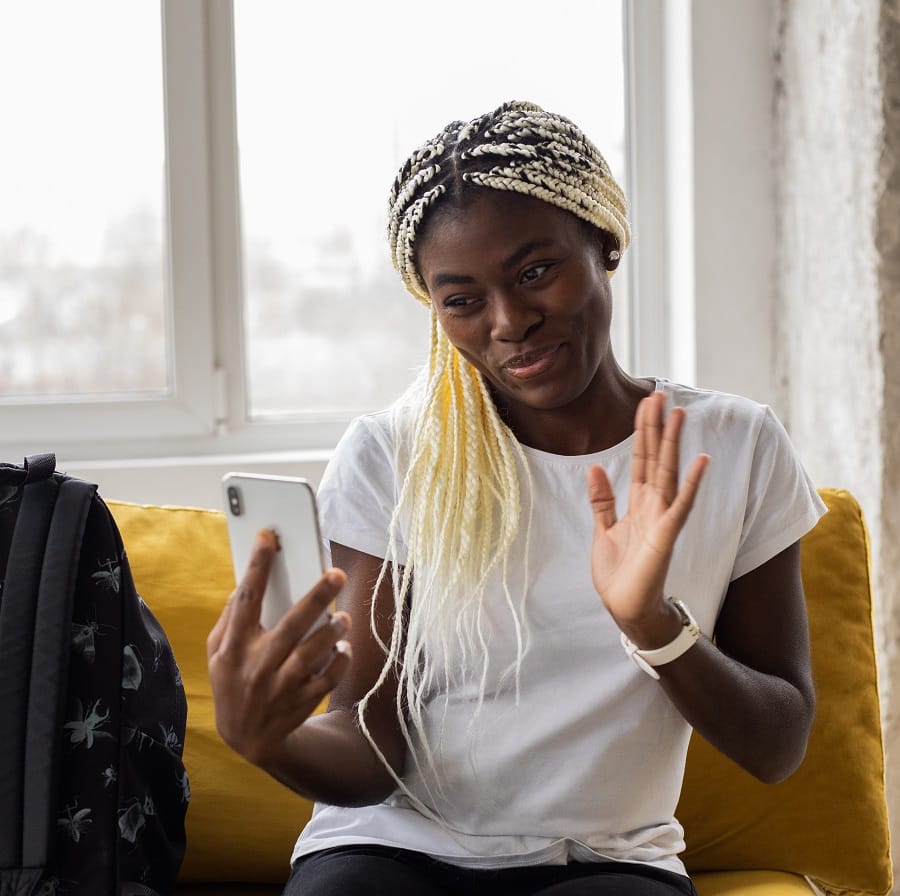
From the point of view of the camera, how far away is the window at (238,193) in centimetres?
211

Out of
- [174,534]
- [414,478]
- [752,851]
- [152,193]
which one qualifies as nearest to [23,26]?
[152,193]

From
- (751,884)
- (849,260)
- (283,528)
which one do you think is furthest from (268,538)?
(849,260)

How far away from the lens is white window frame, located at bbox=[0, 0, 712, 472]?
2086 mm

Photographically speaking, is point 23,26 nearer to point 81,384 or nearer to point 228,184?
point 228,184

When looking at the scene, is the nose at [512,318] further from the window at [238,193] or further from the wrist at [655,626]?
the window at [238,193]

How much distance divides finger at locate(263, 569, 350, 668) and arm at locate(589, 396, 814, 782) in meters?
0.24

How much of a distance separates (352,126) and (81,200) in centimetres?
54

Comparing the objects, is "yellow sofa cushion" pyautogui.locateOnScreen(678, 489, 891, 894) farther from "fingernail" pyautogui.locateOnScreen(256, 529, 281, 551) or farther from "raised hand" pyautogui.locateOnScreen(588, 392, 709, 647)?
"fingernail" pyautogui.locateOnScreen(256, 529, 281, 551)

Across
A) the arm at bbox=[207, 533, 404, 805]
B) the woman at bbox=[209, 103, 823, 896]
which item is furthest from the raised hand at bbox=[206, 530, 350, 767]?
the woman at bbox=[209, 103, 823, 896]

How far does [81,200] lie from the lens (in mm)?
2131

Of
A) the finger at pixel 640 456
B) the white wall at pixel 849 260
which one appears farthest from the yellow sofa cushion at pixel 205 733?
the white wall at pixel 849 260

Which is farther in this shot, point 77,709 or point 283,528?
point 77,709

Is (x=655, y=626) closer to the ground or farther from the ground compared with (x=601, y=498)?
closer to the ground

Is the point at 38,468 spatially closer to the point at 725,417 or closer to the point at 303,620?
the point at 303,620
